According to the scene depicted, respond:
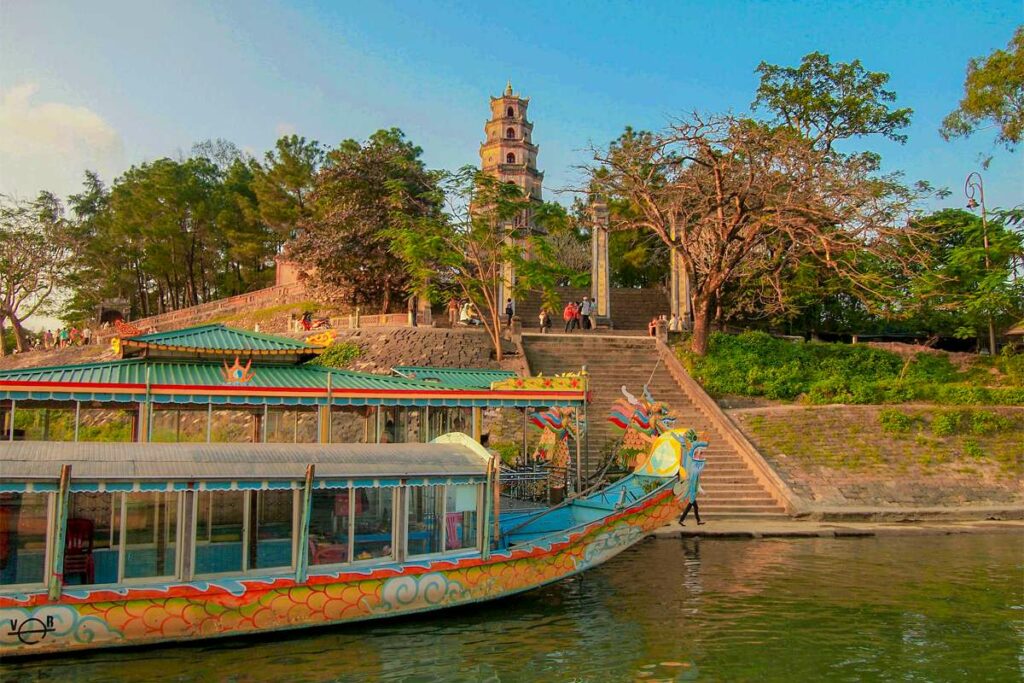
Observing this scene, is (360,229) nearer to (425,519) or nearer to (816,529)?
(816,529)

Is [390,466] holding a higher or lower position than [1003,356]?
lower

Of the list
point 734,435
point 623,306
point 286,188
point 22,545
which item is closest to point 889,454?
point 734,435

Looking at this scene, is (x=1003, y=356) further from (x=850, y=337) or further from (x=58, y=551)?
(x=58, y=551)

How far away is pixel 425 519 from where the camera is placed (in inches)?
421

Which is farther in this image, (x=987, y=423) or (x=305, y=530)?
(x=987, y=423)

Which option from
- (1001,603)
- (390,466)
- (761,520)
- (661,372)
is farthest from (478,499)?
(661,372)

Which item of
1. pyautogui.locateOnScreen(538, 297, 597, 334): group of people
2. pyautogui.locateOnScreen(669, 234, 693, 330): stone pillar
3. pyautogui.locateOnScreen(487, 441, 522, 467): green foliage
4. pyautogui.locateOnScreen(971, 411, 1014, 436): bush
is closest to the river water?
pyautogui.locateOnScreen(487, 441, 522, 467): green foliage

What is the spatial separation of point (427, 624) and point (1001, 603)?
7.85m

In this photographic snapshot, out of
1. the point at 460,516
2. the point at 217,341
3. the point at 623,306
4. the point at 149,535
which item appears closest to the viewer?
the point at 149,535

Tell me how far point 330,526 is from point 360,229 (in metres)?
25.0

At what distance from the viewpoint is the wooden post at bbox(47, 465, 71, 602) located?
8.40 meters

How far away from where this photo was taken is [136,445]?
9.64 m

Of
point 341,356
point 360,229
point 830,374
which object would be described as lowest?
point 830,374

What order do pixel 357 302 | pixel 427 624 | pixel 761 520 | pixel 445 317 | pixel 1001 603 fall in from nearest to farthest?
pixel 427 624, pixel 1001 603, pixel 761 520, pixel 445 317, pixel 357 302
